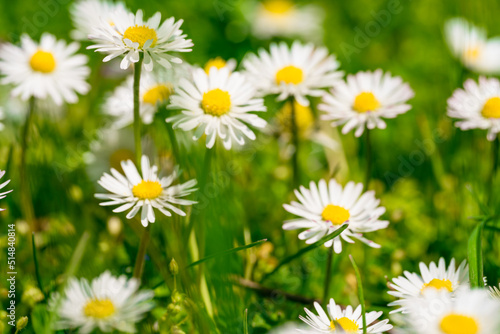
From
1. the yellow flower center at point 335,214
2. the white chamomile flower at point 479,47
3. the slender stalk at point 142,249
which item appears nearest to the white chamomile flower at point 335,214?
the yellow flower center at point 335,214

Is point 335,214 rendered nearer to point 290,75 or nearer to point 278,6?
point 290,75

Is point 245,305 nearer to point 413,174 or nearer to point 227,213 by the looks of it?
point 227,213

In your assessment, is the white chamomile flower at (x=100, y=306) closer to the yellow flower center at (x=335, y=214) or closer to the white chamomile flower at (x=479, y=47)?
the yellow flower center at (x=335, y=214)

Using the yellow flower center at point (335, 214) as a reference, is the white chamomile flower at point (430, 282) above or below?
below

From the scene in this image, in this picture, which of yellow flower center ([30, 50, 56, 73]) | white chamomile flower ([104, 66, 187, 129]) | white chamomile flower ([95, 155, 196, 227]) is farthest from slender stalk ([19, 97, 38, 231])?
white chamomile flower ([95, 155, 196, 227])

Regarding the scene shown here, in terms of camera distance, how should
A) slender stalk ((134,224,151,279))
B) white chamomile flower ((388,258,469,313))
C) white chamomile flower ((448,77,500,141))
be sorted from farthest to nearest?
white chamomile flower ((448,77,500,141)), slender stalk ((134,224,151,279)), white chamomile flower ((388,258,469,313))

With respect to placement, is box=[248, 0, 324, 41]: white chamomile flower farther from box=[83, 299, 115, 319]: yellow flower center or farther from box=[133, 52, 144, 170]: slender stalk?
box=[83, 299, 115, 319]: yellow flower center
